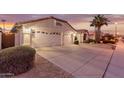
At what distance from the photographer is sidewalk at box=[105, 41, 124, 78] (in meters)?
6.12

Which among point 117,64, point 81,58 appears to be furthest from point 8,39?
point 117,64

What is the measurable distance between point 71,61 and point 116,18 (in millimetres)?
1831

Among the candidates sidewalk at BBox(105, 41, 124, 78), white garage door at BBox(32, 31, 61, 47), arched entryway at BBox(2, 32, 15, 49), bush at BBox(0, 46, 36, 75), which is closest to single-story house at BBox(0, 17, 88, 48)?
white garage door at BBox(32, 31, 61, 47)

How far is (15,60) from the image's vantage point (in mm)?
5855

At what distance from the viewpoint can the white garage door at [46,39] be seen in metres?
6.77

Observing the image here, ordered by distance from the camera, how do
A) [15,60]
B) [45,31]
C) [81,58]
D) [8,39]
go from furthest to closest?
[45,31], [81,58], [8,39], [15,60]

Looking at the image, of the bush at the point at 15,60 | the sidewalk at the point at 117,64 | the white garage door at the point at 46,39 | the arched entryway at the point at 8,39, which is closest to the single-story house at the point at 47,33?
the white garage door at the point at 46,39

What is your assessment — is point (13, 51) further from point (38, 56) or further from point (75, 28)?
point (75, 28)

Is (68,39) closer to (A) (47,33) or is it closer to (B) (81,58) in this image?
(A) (47,33)

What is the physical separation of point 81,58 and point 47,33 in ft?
4.70

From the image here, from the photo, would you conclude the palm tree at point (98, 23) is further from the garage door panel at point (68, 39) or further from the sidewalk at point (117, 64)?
the garage door panel at point (68, 39)
